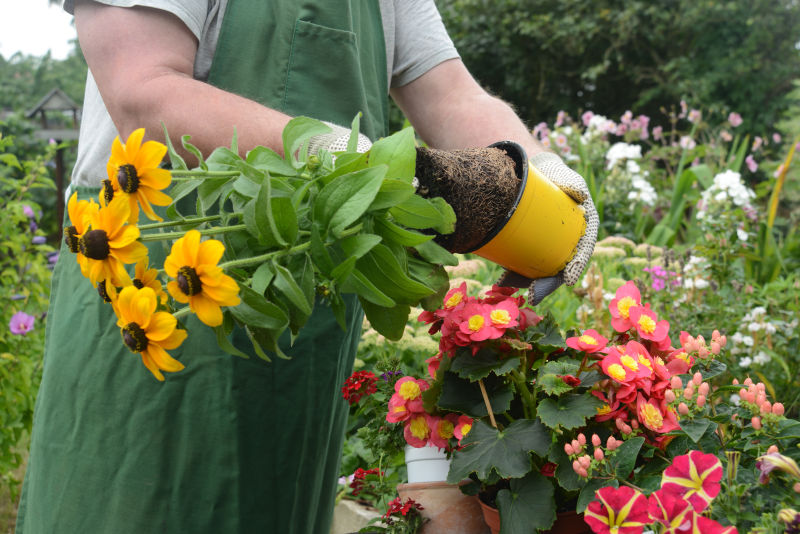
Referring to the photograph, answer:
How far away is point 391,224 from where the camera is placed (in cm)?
69

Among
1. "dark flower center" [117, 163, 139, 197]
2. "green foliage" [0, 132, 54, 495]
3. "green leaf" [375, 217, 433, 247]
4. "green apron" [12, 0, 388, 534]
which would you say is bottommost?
"green foliage" [0, 132, 54, 495]

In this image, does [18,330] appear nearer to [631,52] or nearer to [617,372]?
[617,372]

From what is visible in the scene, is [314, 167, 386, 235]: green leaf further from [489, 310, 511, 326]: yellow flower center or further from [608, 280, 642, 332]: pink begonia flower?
[608, 280, 642, 332]: pink begonia flower

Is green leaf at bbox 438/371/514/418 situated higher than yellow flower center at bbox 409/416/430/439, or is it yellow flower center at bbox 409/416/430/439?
green leaf at bbox 438/371/514/418

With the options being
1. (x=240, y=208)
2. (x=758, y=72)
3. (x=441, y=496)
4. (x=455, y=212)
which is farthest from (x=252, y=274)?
(x=758, y=72)

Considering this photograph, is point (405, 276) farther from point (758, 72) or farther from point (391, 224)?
point (758, 72)

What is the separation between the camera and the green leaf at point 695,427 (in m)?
0.68

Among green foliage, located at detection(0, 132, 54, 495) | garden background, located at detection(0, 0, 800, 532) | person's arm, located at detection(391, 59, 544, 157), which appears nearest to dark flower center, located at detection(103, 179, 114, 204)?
person's arm, located at detection(391, 59, 544, 157)

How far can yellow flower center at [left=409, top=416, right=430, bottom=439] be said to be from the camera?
89cm

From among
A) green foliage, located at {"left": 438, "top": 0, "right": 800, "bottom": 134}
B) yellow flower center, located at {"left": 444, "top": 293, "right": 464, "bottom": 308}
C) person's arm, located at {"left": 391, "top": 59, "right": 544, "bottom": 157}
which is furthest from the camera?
green foliage, located at {"left": 438, "top": 0, "right": 800, "bottom": 134}

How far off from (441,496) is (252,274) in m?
0.40

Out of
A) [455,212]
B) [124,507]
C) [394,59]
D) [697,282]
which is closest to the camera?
[455,212]

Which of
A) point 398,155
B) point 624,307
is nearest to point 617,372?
point 624,307

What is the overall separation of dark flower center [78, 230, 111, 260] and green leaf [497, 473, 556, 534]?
0.49m
